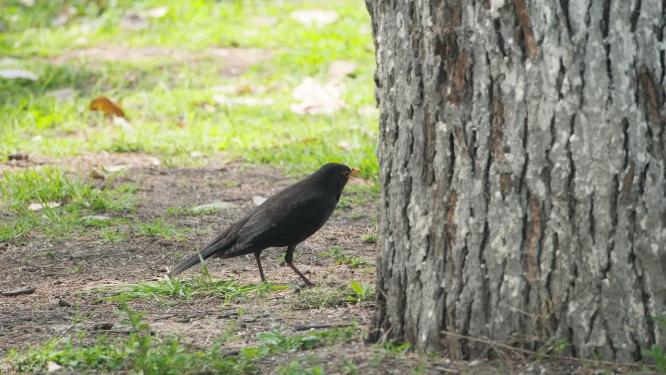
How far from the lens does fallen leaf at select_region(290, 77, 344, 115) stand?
10.0m

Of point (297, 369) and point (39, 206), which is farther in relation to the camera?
point (39, 206)

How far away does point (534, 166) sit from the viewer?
3807 millimetres

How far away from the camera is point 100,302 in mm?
5488

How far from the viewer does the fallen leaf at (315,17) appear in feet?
42.3

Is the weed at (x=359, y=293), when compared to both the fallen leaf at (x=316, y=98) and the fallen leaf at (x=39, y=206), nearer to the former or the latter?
the fallen leaf at (x=39, y=206)

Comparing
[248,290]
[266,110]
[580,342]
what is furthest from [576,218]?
[266,110]

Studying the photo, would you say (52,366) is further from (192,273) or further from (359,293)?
(192,273)

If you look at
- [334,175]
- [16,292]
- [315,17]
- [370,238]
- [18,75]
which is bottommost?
[16,292]

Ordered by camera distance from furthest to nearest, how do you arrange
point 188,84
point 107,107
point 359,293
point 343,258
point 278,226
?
point 188,84
point 107,107
point 343,258
point 278,226
point 359,293

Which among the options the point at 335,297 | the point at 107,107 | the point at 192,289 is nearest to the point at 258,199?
the point at 192,289

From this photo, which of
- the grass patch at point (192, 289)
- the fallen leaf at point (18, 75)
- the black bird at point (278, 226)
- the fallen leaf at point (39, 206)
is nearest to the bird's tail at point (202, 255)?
the black bird at point (278, 226)

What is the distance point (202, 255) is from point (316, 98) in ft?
14.9

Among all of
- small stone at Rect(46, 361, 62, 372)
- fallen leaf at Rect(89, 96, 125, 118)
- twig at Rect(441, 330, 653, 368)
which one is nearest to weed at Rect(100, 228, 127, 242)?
small stone at Rect(46, 361, 62, 372)

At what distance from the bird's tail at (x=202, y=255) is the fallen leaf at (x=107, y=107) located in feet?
13.4
